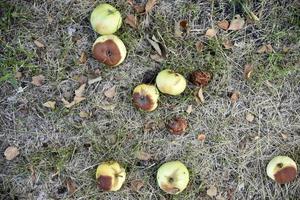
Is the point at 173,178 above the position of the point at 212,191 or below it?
above

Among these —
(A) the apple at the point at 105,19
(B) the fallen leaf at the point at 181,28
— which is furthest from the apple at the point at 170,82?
(A) the apple at the point at 105,19

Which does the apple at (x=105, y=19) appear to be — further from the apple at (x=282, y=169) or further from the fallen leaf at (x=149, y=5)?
the apple at (x=282, y=169)

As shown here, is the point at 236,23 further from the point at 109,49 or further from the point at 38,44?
the point at 38,44

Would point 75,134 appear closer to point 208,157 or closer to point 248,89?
point 208,157

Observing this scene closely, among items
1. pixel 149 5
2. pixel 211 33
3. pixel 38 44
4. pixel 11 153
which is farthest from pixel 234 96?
pixel 11 153

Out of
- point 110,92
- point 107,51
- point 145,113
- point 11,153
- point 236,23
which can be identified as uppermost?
point 236,23
